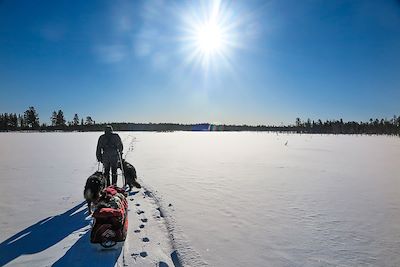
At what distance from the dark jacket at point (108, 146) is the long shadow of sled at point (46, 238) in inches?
70.9

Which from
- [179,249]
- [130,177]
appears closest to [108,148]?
[130,177]

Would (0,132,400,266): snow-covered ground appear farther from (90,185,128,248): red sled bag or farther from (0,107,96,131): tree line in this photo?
(0,107,96,131): tree line

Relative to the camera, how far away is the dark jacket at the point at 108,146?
272 inches

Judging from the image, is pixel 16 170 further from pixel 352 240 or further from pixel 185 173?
pixel 352 240

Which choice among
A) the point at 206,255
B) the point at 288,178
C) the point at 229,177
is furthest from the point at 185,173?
the point at 206,255

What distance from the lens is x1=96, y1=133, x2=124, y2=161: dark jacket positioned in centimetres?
691

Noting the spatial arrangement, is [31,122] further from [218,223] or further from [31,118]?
[218,223]

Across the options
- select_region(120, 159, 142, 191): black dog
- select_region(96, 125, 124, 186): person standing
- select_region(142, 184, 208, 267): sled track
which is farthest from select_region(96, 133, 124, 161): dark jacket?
select_region(142, 184, 208, 267): sled track

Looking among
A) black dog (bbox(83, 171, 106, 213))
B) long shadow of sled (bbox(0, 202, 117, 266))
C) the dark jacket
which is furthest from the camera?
the dark jacket

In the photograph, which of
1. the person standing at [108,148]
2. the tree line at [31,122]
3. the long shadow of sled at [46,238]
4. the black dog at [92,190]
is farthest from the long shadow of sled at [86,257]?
the tree line at [31,122]

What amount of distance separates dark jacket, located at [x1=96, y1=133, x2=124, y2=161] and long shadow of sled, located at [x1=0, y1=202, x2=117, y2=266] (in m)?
1.80

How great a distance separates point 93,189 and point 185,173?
5761 mm

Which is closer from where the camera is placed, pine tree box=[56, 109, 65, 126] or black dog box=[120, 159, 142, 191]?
black dog box=[120, 159, 142, 191]

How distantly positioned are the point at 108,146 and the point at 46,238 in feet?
9.78
